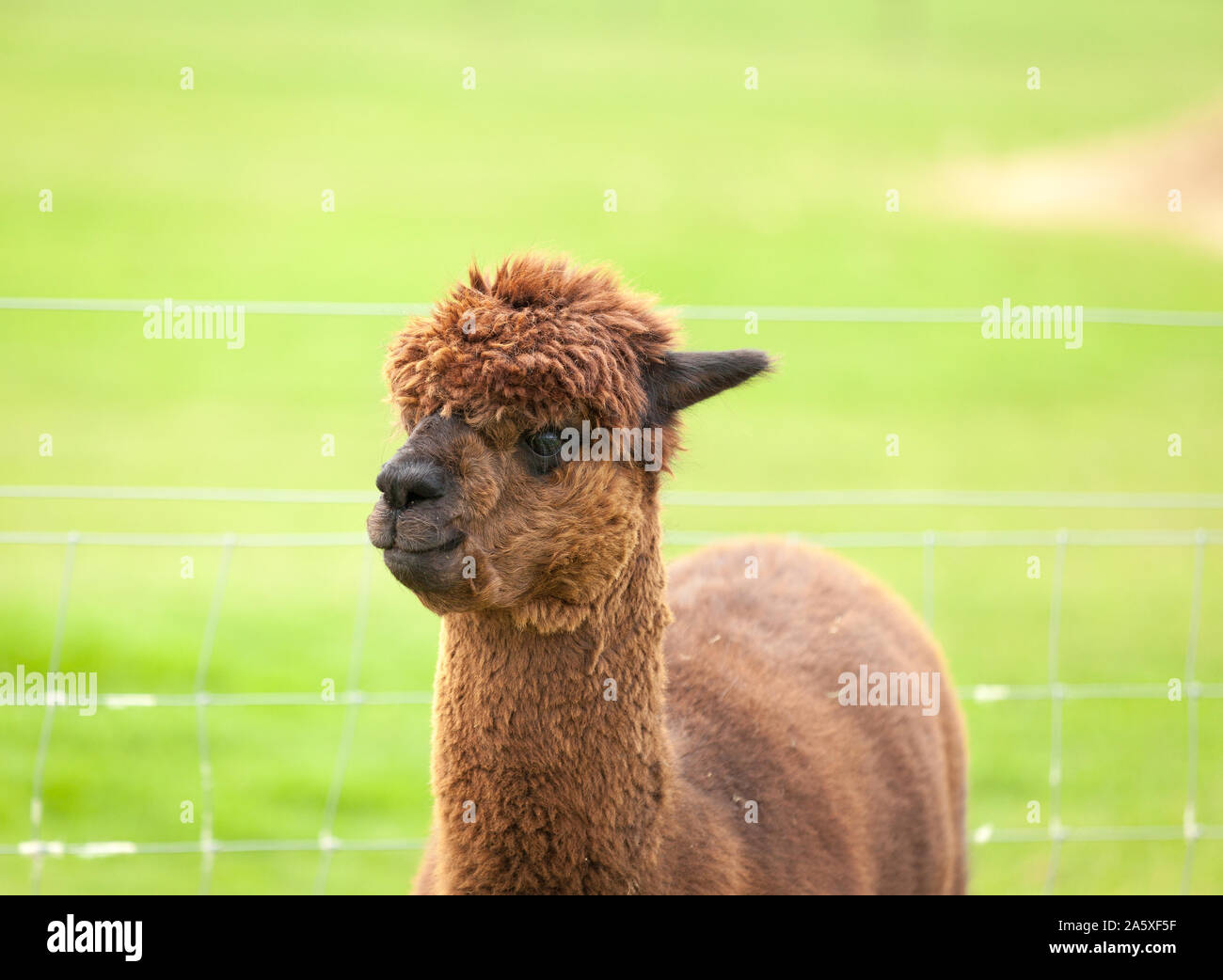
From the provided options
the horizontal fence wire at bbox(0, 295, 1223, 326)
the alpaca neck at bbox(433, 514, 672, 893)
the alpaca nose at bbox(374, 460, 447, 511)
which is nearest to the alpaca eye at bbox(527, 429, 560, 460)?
the alpaca nose at bbox(374, 460, 447, 511)

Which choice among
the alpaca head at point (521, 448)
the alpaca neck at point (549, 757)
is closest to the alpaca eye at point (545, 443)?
the alpaca head at point (521, 448)

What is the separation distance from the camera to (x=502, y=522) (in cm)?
302

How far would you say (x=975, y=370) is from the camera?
1972 centimetres

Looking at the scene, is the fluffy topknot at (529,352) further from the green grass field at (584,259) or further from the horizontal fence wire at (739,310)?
the horizontal fence wire at (739,310)

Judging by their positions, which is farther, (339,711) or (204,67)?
(204,67)

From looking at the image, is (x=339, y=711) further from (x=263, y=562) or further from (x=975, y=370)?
(x=975, y=370)

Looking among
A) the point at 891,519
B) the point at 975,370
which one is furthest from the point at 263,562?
the point at 975,370

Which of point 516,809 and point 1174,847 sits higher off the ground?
point 516,809

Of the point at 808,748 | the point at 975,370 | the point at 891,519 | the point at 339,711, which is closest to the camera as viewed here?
the point at 808,748

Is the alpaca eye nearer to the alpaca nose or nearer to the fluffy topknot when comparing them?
the fluffy topknot

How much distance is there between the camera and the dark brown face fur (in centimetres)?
291

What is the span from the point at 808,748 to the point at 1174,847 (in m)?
3.21

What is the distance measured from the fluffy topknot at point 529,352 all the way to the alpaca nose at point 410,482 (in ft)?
0.57

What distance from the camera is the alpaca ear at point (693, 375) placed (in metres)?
3.33
